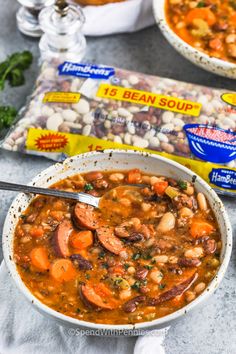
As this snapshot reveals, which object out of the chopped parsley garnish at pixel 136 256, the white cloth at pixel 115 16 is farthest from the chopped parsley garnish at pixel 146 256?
the white cloth at pixel 115 16

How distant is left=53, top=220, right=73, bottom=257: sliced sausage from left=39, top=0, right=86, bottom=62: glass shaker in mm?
1107

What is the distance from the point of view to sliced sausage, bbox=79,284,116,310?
2.58 metres

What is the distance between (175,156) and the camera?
327 cm

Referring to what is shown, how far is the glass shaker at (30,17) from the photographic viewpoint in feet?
12.8

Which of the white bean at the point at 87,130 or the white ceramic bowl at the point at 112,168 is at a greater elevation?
the white ceramic bowl at the point at 112,168

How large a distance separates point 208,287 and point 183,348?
29 centimetres

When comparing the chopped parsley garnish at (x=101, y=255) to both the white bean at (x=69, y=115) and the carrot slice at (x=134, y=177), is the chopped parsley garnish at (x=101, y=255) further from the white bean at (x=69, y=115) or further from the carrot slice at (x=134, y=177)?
the white bean at (x=69, y=115)

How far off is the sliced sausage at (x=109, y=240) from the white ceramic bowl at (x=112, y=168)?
33 cm

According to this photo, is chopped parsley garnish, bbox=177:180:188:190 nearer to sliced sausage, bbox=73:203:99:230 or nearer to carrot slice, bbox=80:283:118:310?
sliced sausage, bbox=73:203:99:230

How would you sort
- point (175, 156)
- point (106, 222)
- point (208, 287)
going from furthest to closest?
point (175, 156)
point (106, 222)
point (208, 287)

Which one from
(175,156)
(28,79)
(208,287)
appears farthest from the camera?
(28,79)

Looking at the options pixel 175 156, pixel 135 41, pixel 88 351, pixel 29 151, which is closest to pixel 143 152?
pixel 175 156

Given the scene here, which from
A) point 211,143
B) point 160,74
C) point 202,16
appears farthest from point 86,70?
point 211,143

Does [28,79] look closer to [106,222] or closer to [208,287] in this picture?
[106,222]
